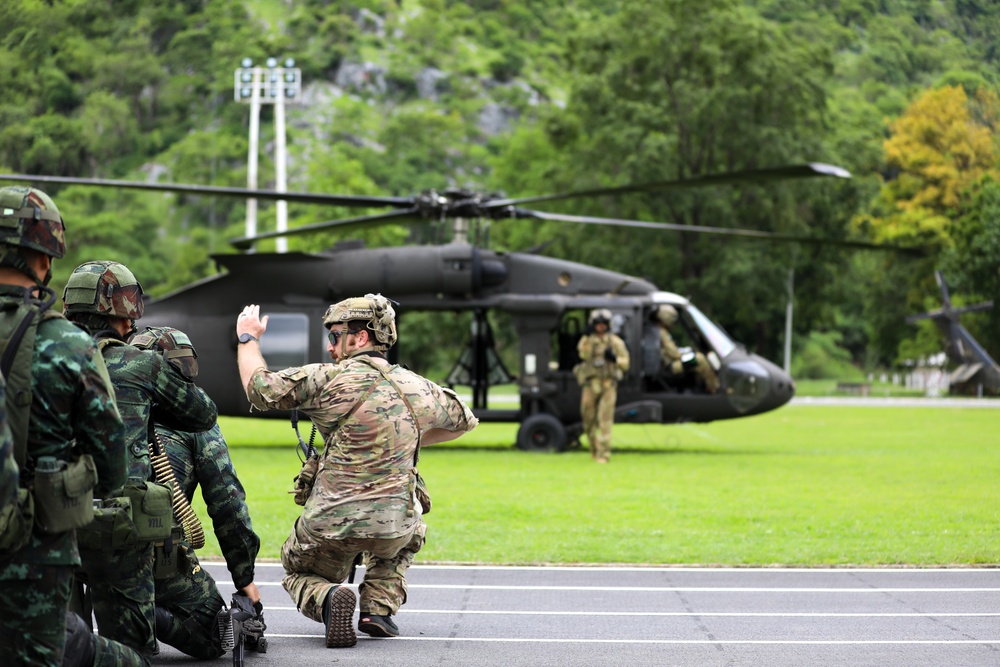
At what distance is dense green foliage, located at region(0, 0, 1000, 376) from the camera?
17.2 meters

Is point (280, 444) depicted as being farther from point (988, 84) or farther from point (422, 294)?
point (988, 84)

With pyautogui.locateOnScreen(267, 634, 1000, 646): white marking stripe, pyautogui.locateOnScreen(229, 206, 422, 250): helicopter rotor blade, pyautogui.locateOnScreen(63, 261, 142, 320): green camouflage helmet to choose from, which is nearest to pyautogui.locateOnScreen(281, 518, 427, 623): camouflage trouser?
pyautogui.locateOnScreen(267, 634, 1000, 646): white marking stripe

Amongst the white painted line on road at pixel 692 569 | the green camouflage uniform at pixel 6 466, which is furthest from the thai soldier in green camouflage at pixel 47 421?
the white painted line on road at pixel 692 569

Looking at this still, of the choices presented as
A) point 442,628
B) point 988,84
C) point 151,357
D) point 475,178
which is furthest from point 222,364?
point 475,178

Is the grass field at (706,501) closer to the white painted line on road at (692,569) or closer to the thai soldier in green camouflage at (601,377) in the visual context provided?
the white painted line on road at (692,569)

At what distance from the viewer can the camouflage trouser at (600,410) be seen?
18.2 metres

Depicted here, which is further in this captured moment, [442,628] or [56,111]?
[56,111]

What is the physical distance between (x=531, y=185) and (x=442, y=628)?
53.5 metres

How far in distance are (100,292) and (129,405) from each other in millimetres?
500

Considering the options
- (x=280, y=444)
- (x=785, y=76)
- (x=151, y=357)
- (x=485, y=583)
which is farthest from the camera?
(x=785, y=76)

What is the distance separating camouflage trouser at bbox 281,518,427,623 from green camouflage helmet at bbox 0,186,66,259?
Answer: 2.53 meters

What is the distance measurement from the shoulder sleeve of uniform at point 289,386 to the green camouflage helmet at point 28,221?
1852 millimetres

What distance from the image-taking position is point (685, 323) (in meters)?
19.8

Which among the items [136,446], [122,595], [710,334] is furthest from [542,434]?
[122,595]
